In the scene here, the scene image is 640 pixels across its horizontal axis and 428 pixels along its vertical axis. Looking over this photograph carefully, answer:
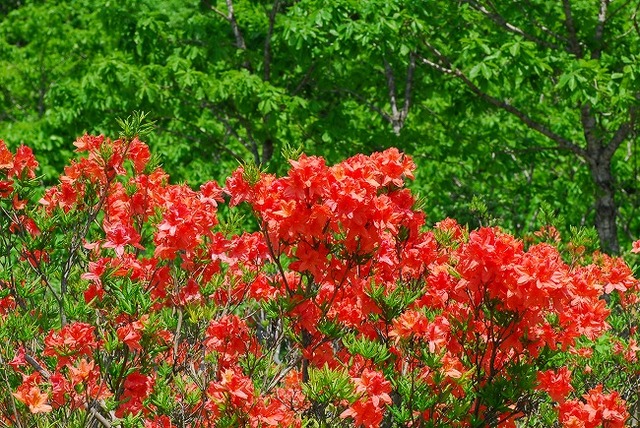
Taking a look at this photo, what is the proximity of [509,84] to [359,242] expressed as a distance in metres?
4.44

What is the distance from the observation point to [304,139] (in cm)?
773

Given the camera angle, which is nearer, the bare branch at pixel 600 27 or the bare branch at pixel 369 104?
the bare branch at pixel 600 27

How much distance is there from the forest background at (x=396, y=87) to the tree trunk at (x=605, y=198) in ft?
0.04

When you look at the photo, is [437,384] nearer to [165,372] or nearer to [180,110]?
[165,372]

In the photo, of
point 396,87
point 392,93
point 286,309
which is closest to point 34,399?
point 286,309

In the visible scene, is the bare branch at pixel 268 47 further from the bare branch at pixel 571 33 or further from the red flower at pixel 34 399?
the red flower at pixel 34 399

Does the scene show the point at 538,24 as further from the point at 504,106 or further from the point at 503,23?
the point at 504,106

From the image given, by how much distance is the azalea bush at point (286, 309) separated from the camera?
2449 millimetres

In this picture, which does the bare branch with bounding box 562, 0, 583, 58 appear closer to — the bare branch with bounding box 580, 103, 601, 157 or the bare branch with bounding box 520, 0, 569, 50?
the bare branch with bounding box 520, 0, 569, 50

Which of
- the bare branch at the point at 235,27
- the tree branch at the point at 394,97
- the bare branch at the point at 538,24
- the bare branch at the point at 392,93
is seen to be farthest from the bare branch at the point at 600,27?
the bare branch at the point at 235,27

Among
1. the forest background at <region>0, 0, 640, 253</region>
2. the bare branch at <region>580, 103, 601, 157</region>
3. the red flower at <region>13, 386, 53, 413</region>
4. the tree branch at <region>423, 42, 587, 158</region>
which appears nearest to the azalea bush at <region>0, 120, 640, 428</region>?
the red flower at <region>13, 386, 53, 413</region>

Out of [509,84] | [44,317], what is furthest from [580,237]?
[509,84]


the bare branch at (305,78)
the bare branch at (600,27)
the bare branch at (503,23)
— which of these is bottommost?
the bare branch at (305,78)

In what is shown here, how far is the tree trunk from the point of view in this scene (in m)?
7.87
